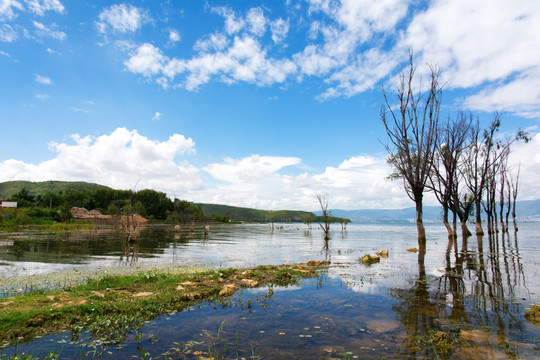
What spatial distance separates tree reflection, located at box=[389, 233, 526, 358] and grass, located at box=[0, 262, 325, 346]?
4.99m

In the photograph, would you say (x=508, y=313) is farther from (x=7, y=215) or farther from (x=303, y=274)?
(x=7, y=215)

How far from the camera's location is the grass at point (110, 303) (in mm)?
6562

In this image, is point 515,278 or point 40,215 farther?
point 40,215

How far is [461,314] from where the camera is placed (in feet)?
24.8

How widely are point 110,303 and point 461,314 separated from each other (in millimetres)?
9123

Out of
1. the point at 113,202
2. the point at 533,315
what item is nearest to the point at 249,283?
the point at 533,315

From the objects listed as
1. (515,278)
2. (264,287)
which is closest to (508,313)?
(515,278)

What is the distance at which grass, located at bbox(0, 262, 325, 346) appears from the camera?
6562 millimetres

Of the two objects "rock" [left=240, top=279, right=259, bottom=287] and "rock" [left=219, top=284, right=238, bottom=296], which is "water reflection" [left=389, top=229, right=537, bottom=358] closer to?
"rock" [left=240, top=279, right=259, bottom=287]

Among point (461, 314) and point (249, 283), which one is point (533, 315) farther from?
point (249, 283)

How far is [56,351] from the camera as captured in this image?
559cm

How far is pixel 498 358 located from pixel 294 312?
4.40 m

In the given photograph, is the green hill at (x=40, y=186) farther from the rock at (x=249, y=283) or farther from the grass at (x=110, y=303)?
the rock at (x=249, y=283)

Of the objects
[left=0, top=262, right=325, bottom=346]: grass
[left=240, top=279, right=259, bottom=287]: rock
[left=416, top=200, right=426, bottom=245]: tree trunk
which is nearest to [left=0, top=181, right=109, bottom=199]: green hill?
[left=416, top=200, right=426, bottom=245]: tree trunk
